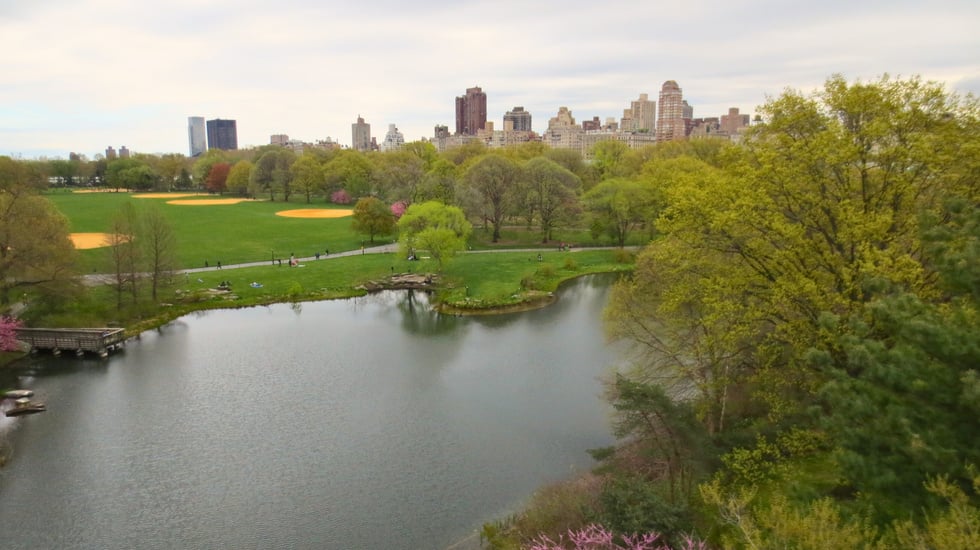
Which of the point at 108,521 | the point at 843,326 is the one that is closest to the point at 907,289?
the point at 843,326

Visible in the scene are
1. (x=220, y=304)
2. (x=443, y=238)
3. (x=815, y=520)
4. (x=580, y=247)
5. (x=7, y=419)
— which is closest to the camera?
(x=815, y=520)

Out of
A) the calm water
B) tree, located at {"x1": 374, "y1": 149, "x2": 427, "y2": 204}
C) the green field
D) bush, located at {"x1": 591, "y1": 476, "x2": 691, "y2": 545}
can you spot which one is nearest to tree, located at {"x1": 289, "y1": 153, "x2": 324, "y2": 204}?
the green field

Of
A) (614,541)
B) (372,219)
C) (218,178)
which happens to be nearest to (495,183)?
(372,219)

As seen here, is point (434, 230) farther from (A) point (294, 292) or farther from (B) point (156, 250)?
(B) point (156, 250)

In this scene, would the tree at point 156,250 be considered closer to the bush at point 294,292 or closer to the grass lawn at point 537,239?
the bush at point 294,292

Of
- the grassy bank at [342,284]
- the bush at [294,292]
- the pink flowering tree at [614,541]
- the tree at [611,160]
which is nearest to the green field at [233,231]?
the grassy bank at [342,284]

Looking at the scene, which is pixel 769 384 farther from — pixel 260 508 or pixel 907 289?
pixel 260 508

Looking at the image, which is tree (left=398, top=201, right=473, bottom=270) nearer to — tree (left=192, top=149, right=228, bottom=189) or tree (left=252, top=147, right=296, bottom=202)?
tree (left=252, top=147, right=296, bottom=202)
